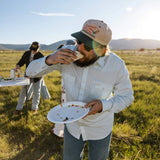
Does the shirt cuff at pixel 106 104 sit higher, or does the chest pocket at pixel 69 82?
the chest pocket at pixel 69 82

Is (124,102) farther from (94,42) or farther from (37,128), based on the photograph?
(37,128)

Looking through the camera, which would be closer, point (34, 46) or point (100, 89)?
point (100, 89)

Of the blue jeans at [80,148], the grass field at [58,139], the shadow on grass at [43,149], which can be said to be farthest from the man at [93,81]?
the shadow on grass at [43,149]

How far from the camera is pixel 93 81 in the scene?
1425mm

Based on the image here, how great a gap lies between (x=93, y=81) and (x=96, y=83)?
0.12 ft

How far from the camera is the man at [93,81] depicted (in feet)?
4.32

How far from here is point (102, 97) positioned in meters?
1.50

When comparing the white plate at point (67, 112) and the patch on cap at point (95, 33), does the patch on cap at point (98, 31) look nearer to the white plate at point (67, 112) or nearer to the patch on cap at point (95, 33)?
the patch on cap at point (95, 33)

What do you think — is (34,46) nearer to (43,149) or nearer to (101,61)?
(43,149)

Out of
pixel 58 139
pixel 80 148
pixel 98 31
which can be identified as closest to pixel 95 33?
pixel 98 31

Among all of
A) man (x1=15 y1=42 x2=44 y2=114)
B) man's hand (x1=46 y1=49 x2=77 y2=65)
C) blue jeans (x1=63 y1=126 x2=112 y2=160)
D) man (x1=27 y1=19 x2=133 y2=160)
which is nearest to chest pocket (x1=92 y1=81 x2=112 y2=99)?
man (x1=27 y1=19 x2=133 y2=160)

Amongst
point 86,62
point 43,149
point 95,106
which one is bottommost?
point 43,149

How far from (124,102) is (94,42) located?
0.65 m

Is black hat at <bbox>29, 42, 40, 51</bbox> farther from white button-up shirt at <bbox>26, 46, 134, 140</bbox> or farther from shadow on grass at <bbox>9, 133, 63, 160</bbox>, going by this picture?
white button-up shirt at <bbox>26, 46, 134, 140</bbox>
